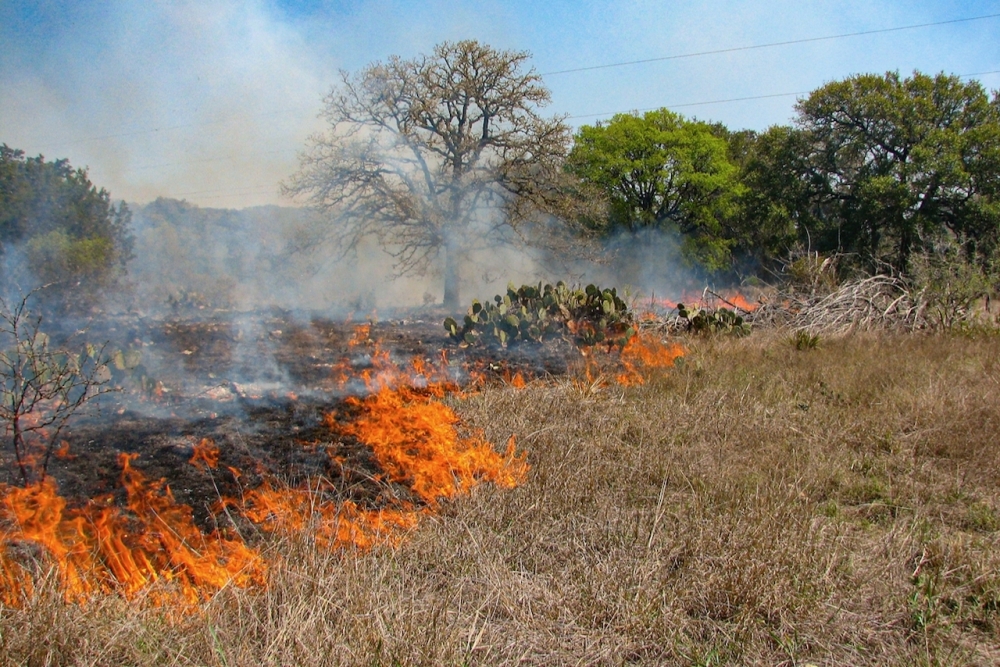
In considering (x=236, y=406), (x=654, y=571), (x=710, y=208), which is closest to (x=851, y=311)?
(x=654, y=571)

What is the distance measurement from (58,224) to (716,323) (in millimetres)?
9050

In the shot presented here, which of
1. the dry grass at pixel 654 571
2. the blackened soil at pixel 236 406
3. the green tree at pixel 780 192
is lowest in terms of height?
the dry grass at pixel 654 571

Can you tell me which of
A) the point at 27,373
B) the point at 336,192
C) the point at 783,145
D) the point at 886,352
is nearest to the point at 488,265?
the point at 336,192

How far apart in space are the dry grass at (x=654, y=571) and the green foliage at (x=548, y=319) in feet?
9.22

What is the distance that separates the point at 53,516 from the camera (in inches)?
114

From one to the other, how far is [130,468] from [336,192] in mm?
11177

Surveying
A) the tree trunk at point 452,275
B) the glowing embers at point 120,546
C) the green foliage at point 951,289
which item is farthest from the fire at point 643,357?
the tree trunk at point 452,275

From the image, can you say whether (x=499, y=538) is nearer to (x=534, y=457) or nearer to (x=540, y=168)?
(x=534, y=457)

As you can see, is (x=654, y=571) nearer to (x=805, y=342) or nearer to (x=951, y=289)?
(x=805, y=342)

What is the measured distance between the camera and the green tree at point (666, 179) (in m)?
23.7

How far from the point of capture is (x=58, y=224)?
9.38 m

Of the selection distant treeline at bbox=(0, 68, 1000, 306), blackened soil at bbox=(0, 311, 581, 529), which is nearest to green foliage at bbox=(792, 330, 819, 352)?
blackened soil at bbox=(0, 311, 581, 529)

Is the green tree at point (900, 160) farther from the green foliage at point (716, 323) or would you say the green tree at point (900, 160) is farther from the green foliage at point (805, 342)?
the green foliage at point (805, 342)

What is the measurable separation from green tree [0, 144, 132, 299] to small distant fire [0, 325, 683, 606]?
5196 millimetres
